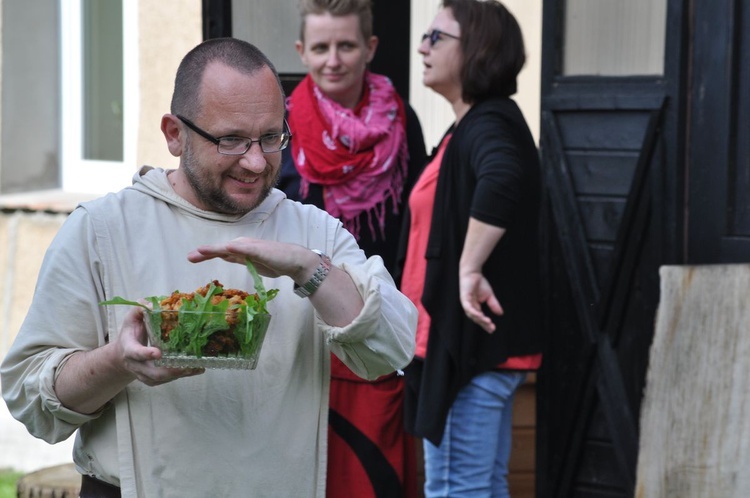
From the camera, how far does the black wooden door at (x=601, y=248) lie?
13.7 feet

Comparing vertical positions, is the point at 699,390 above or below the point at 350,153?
below

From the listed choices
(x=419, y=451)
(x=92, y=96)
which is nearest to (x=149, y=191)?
(x=419, y=451)

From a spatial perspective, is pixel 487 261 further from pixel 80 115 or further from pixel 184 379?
pixel 80 115

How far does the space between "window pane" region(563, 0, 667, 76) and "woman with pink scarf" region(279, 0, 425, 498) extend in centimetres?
62

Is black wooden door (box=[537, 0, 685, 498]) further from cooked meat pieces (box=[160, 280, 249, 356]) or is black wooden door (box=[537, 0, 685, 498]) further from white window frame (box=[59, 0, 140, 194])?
white window frame (box=[59, 0, 140, 194])

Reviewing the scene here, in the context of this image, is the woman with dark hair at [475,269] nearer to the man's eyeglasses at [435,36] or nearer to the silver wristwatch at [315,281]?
the man's eyeglasses at [435,36]

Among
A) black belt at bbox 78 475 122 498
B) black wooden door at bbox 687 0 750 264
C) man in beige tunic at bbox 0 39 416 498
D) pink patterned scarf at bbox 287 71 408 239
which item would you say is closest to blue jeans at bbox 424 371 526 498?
pink patterned scarf at bbox 287 71 408 239

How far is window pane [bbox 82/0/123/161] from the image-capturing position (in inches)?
265

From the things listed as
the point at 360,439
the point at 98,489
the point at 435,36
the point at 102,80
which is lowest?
the point at 360,439

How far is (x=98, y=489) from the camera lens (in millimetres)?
2527

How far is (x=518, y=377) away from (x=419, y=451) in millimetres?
1070

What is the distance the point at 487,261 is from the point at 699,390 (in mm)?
1014

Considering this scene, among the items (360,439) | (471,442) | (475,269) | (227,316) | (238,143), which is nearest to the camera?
(227,316)

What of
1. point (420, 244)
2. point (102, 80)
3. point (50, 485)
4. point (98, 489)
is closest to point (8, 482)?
point (50, 485)
